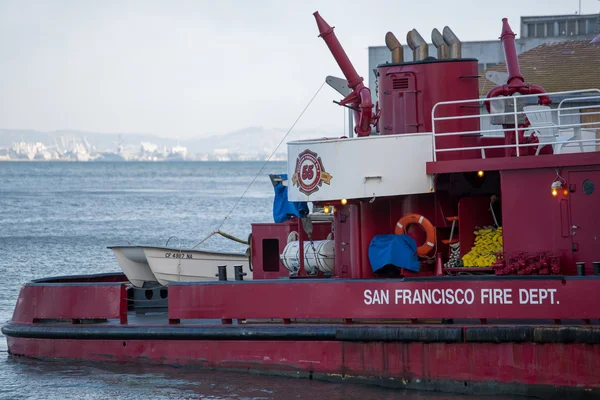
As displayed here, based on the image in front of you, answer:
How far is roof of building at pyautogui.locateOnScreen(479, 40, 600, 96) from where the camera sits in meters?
25.6

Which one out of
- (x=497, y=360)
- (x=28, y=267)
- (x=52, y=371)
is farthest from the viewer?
(x=28, y=267)

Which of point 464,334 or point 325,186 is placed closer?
point 464,334

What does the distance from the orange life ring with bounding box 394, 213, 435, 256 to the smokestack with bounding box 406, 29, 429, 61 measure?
7.21 feet

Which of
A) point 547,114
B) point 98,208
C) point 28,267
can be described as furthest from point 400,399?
point 98,208

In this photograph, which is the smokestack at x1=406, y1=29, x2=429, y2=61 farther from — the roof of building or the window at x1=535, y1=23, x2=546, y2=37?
the window at x1=535, y1=23, x2=546, y2=37

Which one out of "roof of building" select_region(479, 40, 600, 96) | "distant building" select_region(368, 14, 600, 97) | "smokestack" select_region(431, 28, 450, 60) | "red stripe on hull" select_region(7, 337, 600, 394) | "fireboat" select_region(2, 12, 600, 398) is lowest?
"red stripe on hull" select_region(7, 337, 600, 394)

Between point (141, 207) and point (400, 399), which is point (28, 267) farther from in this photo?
point (141, 207)

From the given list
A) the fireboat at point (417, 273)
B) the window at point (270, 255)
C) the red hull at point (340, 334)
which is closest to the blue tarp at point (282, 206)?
the window at point (270, 255)

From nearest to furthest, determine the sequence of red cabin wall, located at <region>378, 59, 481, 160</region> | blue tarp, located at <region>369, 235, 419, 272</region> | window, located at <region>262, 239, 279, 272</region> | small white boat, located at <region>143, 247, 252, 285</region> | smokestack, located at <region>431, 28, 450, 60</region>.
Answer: blue tarp, located at <region>369, 235, 419, 272</region>
red cabin wall, located at <region>378, 59, 481, 160</region>
smokestack, located at <region>431, 28, 450, 60</region>
window, located at <region>262, 239, 279, 272</region>
small white boat, located at <region>143, 247, 252, 285</region>

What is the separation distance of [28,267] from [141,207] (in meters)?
35.2

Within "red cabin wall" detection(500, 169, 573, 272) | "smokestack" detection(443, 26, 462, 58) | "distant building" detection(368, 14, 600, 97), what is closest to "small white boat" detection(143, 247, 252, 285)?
"smokestack" detection(443, 26, 462, 58)

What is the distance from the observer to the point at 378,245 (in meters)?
12.5

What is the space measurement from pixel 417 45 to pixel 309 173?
2.36m

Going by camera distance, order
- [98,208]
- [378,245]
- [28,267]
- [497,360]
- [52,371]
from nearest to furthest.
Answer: [497,360] < [378,245] < [52,371] < [28,267] < [98,208]
